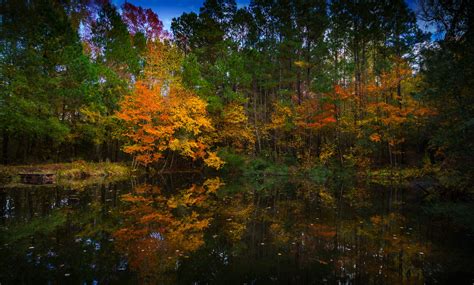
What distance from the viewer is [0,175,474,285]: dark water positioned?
559cm

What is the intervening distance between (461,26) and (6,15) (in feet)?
79.0

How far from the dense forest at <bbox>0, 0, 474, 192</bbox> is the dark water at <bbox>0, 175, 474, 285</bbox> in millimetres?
10140

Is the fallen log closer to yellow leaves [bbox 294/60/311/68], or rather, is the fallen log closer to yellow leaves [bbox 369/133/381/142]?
yellow leaves [bbox 294/60/311/68]

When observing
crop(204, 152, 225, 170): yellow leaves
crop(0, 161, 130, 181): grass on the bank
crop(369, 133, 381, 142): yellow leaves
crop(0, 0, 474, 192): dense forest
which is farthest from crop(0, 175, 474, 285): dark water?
crop(204, 152, 225, 170): yellow leaves

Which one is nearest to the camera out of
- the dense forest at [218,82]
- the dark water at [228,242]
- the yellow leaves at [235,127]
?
the dark water at [228,242]

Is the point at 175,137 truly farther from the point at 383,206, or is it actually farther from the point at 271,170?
the point at 383,206

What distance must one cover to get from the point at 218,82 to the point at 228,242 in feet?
69.6

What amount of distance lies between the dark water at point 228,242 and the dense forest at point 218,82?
10140 mm

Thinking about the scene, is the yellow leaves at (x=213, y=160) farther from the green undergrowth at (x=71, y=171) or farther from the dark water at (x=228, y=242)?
the dark water at (x=228, y=242)

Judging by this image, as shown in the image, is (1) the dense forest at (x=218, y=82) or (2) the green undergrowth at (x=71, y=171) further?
(1) the dense forest at (x=218, y=82)

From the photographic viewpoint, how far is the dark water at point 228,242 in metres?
5.59

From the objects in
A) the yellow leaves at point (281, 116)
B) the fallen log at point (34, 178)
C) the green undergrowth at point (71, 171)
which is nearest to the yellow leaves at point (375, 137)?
the yellow leaves at point (281, 116)

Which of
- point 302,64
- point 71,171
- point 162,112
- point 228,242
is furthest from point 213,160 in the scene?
point 228,242

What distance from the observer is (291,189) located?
1750cm
